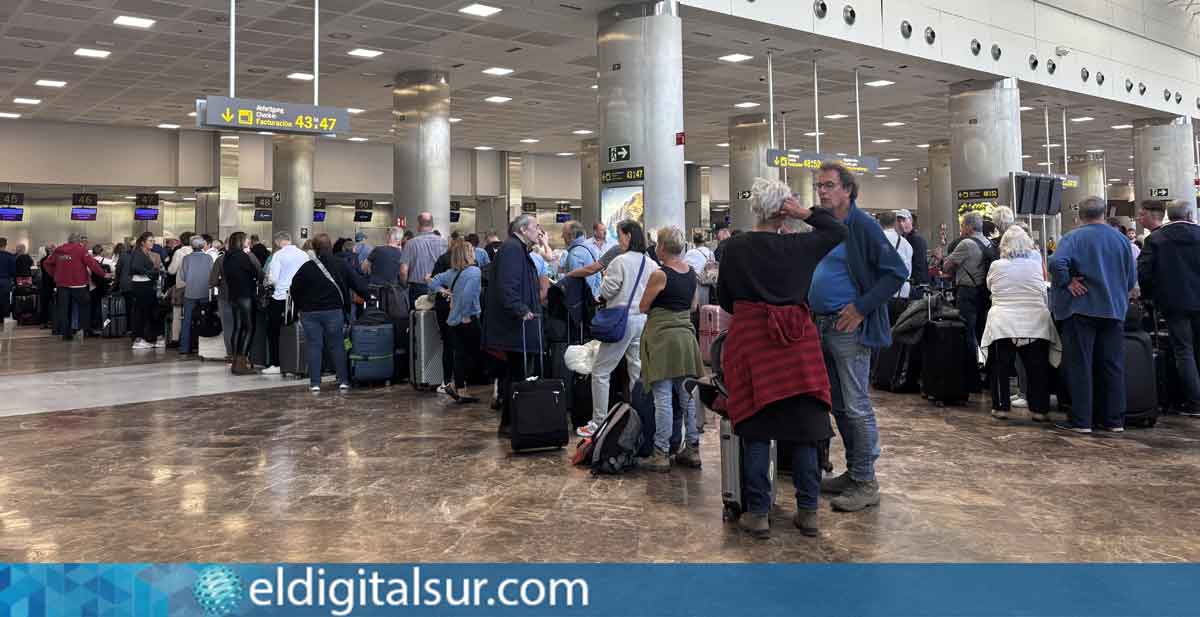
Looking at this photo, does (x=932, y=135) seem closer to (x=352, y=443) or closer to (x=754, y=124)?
(x=754, y=124)

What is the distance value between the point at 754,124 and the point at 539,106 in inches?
219

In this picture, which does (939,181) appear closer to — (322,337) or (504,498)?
(322,337)

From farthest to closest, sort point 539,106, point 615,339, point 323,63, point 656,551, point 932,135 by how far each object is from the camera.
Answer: point 932,135
point 539,106
point 323,63
point 615,339
point 656,551

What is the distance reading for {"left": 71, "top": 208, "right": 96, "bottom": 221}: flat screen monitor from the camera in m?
24.4

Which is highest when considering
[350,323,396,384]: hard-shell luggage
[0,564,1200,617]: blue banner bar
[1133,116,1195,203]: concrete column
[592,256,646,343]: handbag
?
[1133,116,1195,203]: concrete column

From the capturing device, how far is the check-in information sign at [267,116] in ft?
36.8

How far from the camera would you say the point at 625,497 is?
4.82 m

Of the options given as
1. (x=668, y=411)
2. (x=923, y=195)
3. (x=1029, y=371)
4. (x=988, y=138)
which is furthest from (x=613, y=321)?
(x=923, y=195)

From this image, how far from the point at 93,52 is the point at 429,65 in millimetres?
5665

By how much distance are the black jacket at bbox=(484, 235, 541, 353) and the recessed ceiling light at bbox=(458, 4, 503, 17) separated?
7589 millimetres

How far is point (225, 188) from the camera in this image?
23922mm

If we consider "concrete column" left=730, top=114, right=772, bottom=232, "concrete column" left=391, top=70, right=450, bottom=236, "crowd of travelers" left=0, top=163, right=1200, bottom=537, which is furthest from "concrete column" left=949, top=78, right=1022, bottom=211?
"concrete column" left=391, top=70, right=450, bottom=236

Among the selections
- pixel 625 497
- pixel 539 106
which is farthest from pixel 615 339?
pixel 539 106

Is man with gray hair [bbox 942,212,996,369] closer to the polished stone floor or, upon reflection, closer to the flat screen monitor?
the polished stone floor
